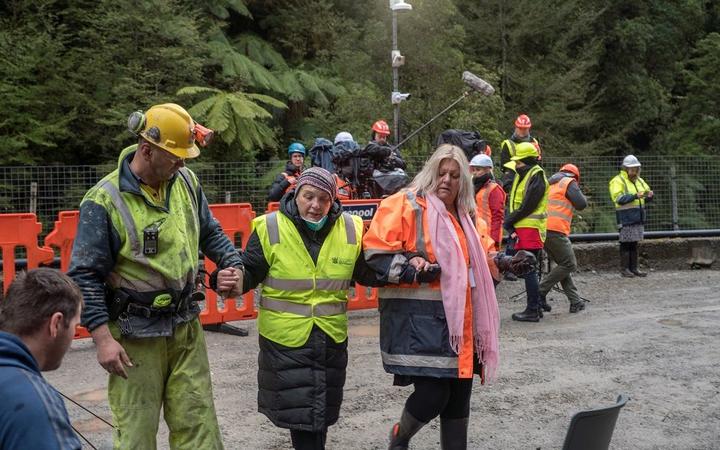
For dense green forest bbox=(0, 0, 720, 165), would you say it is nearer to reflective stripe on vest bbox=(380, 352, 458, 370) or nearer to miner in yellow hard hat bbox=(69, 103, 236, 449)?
miner in yellow hard hat bbox=(69, 103, 236, 449)

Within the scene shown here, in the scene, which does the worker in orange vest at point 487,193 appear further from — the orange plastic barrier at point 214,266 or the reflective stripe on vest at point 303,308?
the reflective stripe on vest at point 303,308

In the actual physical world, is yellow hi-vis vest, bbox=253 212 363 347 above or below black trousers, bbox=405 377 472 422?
above

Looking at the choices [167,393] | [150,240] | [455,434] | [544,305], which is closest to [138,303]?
[150,240]

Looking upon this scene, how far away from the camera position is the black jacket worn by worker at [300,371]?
417 cm

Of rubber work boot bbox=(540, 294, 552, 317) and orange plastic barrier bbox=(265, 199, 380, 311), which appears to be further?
rubber work boot bbox=(540, 294, 552, 317)

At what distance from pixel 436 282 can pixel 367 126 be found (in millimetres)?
11892

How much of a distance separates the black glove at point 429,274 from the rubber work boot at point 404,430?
0.83m

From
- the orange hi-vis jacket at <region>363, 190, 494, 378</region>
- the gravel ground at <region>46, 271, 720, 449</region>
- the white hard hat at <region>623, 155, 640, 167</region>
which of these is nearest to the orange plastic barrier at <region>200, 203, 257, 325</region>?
the gravel ground at <region>46, 271, 720, 449</region>

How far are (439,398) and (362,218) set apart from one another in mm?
4933

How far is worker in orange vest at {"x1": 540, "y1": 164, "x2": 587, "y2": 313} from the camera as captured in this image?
390 inches

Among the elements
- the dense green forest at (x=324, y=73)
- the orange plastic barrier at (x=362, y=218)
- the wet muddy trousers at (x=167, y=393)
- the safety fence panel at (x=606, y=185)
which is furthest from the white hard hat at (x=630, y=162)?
the wet muddy trousers at (x=167, y=393)

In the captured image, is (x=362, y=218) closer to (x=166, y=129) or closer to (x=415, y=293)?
(x=415, y=293)

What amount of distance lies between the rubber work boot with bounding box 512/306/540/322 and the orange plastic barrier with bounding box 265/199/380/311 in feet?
5.49

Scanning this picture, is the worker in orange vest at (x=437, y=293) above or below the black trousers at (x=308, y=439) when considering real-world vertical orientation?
above
